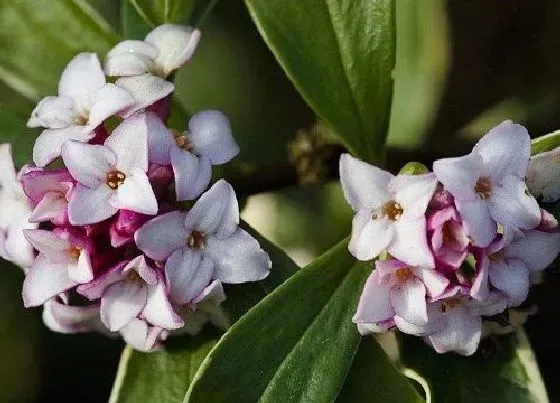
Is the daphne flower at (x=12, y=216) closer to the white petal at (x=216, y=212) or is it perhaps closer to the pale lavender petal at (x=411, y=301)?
the white petal at (x=216, y=212)

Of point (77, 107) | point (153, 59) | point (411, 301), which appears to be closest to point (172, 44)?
point (153, 59)

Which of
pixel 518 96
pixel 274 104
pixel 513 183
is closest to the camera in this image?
pixel 513 183

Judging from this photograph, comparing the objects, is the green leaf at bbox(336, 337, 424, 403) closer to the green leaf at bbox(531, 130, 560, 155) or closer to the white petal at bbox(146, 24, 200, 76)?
the green leaf at bbox(531, 130, 560, 155)

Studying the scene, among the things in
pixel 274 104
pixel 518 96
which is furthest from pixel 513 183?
pixel 274 104

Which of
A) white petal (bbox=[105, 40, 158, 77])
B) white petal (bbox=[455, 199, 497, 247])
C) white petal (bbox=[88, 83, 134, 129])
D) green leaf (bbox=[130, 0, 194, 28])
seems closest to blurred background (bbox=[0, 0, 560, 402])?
green leaf (bbox=[130, 0, 194, 28])

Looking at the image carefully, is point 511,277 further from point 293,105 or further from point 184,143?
point 293,105

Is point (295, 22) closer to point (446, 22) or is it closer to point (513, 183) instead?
point (513, 183)

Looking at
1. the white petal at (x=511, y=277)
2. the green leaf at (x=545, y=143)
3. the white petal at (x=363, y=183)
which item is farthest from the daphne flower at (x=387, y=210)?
the green leaf at (x=545, y=143)

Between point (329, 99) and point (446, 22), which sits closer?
point (329, 99)
